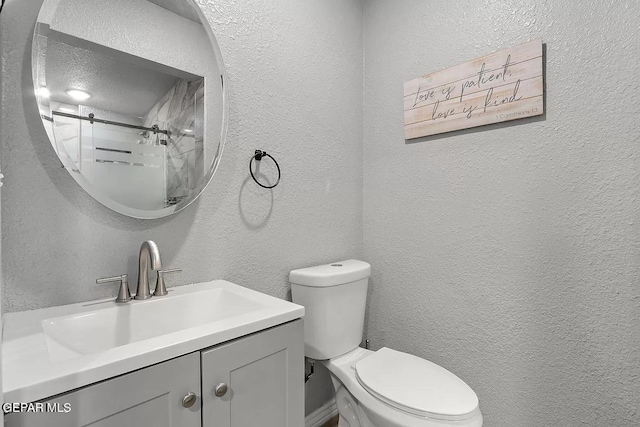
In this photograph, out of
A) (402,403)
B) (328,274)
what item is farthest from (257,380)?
(328,274)

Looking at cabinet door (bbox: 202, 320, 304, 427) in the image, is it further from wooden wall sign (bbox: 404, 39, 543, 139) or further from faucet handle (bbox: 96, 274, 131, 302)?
wooden wall sign (bbox: 404, 39, 543, 139)

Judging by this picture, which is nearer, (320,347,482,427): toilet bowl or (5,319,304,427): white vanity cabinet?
(5,319,304,427): white vanity cabinet

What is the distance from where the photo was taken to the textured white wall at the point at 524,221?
1.14 metres

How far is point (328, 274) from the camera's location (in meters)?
1.43

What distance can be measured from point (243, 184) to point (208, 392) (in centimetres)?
81

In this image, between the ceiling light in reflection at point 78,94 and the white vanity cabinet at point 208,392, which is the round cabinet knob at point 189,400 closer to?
the white vanity cabinet at point 208,392

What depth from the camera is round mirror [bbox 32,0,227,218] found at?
3.12 feet

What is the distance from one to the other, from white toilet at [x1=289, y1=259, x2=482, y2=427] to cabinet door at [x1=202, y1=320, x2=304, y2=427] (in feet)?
1.09

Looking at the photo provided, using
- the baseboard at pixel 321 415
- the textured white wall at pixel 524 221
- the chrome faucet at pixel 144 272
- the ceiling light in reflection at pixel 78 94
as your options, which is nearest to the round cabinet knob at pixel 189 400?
the chrome faucet at pixel 144 272

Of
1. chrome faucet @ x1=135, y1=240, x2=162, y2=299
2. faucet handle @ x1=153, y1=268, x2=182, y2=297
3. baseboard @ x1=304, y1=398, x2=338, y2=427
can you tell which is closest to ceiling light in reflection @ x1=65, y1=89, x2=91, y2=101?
chrome faucet @ x1=135, y1=240, x2=162, y2=299

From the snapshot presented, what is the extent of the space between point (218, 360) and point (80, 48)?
0.98 metres

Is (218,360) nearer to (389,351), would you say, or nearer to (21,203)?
(21,203)

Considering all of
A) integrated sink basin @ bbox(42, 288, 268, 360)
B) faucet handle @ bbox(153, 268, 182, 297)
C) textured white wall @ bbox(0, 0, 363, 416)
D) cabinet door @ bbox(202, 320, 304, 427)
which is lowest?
cabinet door @ bbox(202, 320, 304, 427)

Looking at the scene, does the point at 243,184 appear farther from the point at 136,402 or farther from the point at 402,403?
the point at 402,403
